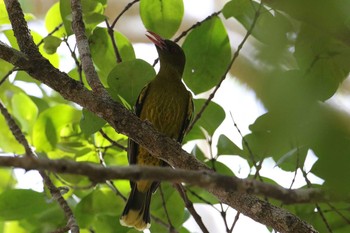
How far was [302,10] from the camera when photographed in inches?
17.7

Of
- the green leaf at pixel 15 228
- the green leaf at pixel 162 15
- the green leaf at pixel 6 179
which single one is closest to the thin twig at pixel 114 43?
the green leaf at pixel 162 15

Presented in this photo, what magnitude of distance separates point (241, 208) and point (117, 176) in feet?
3.22

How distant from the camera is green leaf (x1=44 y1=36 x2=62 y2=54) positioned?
7.16ft

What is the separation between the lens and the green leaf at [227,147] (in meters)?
2.16

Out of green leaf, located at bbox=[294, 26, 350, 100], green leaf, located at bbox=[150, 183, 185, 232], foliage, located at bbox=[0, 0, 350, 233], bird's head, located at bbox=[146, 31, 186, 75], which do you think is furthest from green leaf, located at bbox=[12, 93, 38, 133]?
green leaf, located at bbox=[294, 26, 350, 100]

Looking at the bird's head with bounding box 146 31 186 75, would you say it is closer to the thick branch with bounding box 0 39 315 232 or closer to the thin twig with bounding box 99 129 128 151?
the thin twig with bounding box 99 129 128 151

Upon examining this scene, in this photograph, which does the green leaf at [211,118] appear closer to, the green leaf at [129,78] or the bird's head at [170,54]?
the green leaf at [129,78]

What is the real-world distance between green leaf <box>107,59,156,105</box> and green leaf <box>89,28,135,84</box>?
26cm

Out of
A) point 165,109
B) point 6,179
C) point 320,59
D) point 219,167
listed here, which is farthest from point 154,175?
point 6,179

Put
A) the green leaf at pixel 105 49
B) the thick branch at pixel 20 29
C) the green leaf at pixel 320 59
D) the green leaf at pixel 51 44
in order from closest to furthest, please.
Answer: the green leaf at pixel 320 59, the thick branch at pixel 20 29, the green leaf at pixel 51 44, the green leaf at pixel 105 49

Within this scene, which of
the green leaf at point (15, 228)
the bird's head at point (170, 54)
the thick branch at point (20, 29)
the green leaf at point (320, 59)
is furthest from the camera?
the bird's head at point (170, 54)

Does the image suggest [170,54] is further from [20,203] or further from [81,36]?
[20,203]

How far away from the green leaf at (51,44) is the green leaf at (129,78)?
10.7 inches

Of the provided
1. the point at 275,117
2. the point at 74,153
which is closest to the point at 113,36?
the point at 74,153
